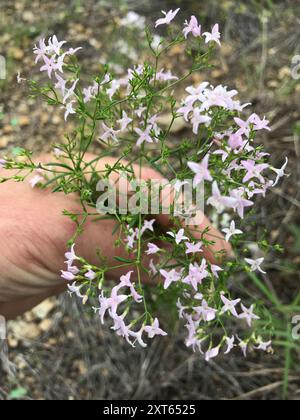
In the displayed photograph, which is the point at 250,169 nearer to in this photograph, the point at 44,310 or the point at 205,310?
the point at 205,310

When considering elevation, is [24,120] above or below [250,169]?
above

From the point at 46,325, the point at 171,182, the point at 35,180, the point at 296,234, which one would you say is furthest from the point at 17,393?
the point at 171,182

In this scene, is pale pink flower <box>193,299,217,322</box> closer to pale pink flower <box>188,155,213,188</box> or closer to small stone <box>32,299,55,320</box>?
pale pink flower <box>188,155,213,188</box>

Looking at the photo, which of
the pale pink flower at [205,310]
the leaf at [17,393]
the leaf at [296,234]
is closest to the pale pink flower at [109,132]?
the pale pink flower at [205,310]

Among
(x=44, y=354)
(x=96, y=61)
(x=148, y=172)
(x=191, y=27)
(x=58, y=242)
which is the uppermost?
(x=96, y=61)

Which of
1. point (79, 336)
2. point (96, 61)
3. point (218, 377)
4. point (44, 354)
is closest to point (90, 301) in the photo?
point (79, 336)

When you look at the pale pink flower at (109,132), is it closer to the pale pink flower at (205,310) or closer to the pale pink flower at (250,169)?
the pale pink flower at (250,169)

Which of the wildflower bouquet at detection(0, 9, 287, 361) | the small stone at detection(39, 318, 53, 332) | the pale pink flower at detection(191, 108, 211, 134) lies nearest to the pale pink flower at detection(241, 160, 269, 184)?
the wildflower bouquet at detection(0, 9, 287, 361)
